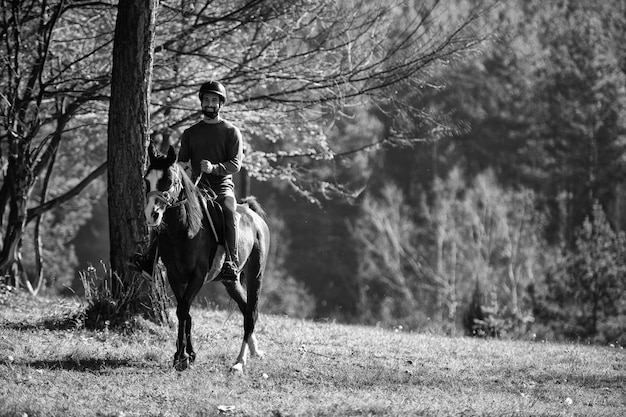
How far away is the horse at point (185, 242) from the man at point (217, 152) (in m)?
0.17

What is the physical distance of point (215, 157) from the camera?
356 inches

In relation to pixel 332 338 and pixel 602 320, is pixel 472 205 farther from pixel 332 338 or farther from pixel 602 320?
pixel 332 338

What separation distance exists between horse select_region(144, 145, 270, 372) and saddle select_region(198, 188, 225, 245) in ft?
0.08

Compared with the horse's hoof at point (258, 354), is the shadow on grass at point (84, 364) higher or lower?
lower

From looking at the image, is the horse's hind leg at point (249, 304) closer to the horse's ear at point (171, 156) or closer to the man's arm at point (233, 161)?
the man's arm at point (233, 161)

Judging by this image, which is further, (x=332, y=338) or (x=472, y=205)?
(x=472, y=205)

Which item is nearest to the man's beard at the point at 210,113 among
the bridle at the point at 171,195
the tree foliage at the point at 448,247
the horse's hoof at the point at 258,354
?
the bridle at the point at 171,195

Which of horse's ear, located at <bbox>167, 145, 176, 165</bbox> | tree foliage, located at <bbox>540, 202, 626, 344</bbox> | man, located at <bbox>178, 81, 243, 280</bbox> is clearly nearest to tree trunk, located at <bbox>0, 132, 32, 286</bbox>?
man, located at <bbox>178, 81, 243, 280</bbox>

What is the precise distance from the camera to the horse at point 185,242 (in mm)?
7941

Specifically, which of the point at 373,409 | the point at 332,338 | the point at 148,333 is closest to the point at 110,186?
the point at 148,333

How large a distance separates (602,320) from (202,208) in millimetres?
17909

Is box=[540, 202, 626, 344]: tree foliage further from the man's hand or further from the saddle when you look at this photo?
the man's hand

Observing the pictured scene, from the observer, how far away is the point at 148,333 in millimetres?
10312

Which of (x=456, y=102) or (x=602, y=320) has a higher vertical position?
(x=456, y=102)
